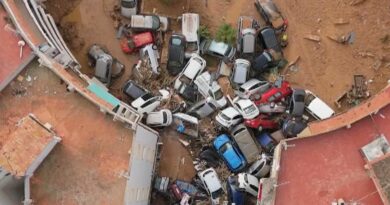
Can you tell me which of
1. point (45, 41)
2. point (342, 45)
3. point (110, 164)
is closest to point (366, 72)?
point (342, 45)

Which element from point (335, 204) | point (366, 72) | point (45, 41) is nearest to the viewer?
point (335, 204)

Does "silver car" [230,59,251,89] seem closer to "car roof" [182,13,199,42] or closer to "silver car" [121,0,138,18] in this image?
"car roof" [182,13,199,42]

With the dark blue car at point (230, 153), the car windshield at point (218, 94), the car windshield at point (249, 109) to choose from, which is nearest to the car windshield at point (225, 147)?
the dark blue car at point (230, 153)

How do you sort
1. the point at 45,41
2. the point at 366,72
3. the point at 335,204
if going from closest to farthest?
1. the point at 335,204
2. the point at 45,41
3. the point at 366,72

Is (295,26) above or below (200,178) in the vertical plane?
above

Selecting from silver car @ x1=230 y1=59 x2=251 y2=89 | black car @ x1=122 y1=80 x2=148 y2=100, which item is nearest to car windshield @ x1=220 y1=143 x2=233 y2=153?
silver car @ x1=230 y1=59 x2=251 y2=89

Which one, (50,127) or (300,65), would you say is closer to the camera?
(50,127)

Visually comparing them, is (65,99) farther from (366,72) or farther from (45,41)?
(366,72)
